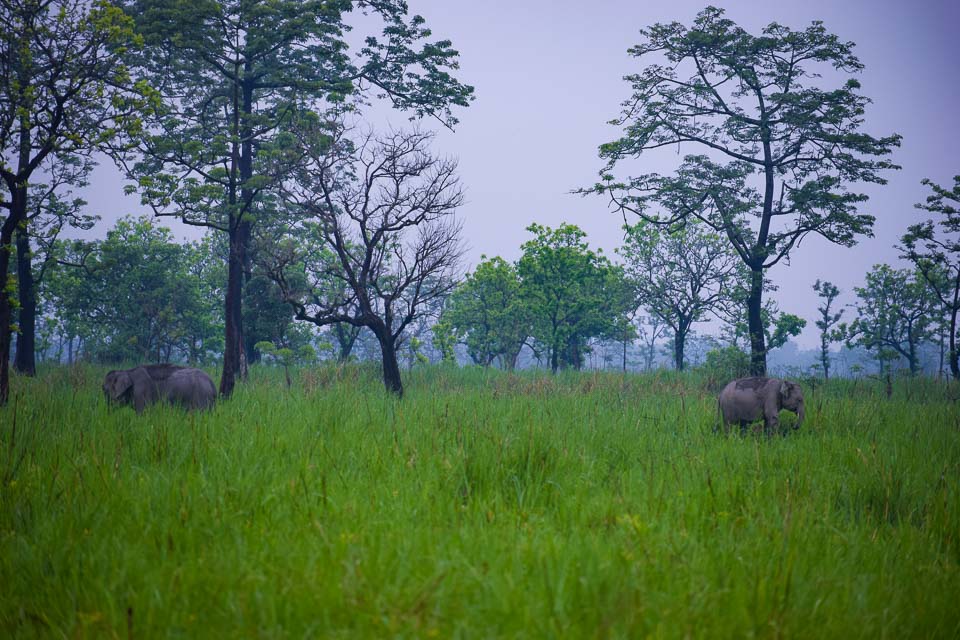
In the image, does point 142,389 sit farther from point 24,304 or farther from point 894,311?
point 894,311

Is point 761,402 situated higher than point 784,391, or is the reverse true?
point 784,391

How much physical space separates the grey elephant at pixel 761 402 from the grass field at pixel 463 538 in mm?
1590

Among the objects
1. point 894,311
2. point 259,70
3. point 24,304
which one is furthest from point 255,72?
point 894,311

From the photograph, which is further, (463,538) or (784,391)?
(784,391)

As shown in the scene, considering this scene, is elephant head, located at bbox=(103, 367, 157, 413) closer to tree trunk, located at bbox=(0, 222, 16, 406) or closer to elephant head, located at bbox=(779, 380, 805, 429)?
tree trunk, located at bbox=(0, 222, 16, 406)

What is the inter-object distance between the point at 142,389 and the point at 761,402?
34.9 feet

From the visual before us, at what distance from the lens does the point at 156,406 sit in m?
8.60

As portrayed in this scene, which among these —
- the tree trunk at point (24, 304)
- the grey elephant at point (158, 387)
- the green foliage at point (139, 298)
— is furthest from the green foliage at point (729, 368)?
the green foliage at point (139, 298)

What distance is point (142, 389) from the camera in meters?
9.29

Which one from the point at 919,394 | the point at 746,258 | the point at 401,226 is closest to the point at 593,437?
the point at 401,226

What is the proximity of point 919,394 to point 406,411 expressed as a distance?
17.6 m

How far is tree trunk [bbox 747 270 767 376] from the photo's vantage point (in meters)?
20.7

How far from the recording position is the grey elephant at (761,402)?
8.30 metres

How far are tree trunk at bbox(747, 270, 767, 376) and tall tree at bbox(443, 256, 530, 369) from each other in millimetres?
19213
